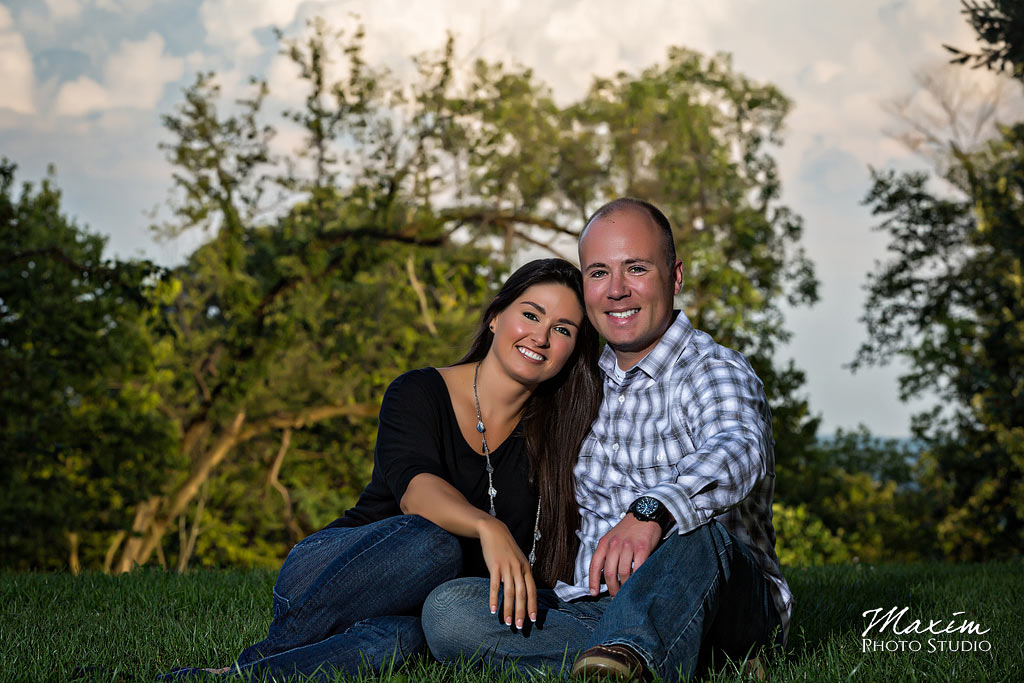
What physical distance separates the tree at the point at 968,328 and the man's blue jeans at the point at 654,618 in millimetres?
6040

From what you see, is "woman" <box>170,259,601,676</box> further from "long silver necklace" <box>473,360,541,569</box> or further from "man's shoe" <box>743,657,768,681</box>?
"man's shoe" <box>743,657,768,681</box>

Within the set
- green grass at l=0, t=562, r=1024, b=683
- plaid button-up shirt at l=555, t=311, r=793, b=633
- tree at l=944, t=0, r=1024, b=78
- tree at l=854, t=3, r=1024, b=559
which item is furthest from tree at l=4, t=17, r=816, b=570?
plaid button-up shirt at l=555, t=311, r=793, b=633

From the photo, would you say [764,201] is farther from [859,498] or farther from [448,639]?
[448,639]

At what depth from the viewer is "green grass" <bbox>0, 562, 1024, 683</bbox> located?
2822 millimetres

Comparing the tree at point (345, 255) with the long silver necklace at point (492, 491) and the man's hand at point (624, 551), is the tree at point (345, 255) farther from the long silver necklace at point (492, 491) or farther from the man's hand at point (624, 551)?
the man's hand at point (624, 551)

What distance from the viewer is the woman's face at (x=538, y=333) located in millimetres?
3354

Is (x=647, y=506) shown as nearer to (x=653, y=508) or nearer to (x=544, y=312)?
(x=653, y=508)

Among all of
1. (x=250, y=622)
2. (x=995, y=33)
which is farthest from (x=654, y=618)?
(x=995, y=33)

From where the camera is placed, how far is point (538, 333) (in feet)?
11.0

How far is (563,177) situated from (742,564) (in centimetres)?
1715

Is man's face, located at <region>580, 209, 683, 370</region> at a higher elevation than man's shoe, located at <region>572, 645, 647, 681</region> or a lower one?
higher

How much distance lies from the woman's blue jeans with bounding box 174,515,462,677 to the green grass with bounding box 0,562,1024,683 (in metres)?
0.13

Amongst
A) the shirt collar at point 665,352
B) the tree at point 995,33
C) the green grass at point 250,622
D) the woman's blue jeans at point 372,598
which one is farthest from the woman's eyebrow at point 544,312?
the tree at point 995,33

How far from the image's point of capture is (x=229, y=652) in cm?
329
